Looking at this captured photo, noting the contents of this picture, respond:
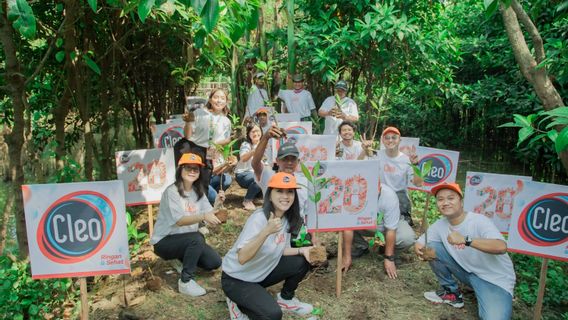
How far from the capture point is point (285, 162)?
3.55 metres

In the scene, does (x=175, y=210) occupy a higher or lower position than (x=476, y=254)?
higher

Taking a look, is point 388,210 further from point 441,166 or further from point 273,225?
point 273,225

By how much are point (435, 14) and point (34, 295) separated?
6708 mm

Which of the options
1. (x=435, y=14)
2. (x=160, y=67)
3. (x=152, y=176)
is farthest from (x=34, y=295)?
(x=435, y=14)

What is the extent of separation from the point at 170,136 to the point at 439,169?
313cm

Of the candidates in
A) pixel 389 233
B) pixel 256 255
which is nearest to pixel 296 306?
pixel 256 255

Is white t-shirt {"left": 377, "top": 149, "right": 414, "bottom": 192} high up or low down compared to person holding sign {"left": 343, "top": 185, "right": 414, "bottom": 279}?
up

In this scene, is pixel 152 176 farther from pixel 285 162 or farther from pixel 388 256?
pixel 388 256

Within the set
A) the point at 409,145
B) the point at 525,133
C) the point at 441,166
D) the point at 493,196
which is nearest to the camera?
the point at 525,133

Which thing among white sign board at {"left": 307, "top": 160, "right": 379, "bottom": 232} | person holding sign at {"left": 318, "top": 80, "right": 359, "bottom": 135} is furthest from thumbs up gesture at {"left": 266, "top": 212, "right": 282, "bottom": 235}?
person holding sign at {"left": 318, "top": 80, "right": 359, "bottom": 135}

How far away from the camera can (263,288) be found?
299cm

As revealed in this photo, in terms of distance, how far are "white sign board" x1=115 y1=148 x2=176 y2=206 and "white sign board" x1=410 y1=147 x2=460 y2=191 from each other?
8.46 ft

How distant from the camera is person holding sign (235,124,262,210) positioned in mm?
5059

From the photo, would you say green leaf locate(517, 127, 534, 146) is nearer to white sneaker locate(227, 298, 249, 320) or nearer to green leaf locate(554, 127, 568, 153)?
green leaf locate(554, 127, 568, 153)
